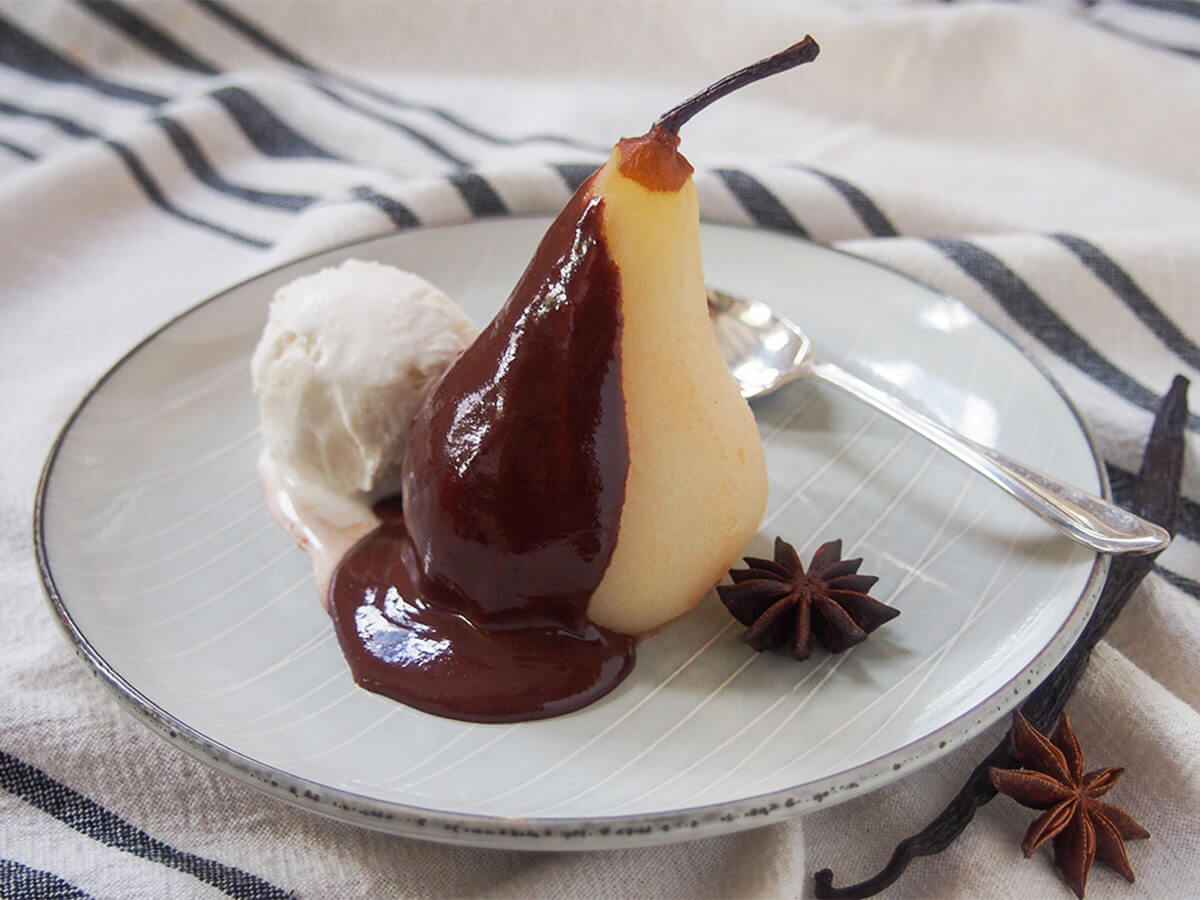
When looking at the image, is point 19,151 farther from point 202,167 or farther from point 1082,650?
point 1082,650

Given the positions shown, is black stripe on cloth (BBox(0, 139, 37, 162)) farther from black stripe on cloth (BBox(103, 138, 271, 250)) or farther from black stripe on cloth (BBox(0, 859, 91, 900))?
black stripe on cloth (BBox(0, 859, 91, 900))

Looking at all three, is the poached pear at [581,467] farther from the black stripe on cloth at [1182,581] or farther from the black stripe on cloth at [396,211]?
the black stripe on cloth at [396,211]

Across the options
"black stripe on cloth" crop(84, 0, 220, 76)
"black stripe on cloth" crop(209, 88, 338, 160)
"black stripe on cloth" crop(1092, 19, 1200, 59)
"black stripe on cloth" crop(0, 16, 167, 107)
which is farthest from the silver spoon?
"black stripe on cloth" crop(0, 16, 167, 107)

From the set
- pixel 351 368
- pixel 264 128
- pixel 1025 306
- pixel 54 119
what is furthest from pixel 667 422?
pixel 54 119

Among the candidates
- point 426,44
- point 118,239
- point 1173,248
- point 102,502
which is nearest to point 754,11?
point 426,44

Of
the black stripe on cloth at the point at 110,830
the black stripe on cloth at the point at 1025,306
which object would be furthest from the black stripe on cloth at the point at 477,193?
the black stripe on cloth at the point at 110,830
